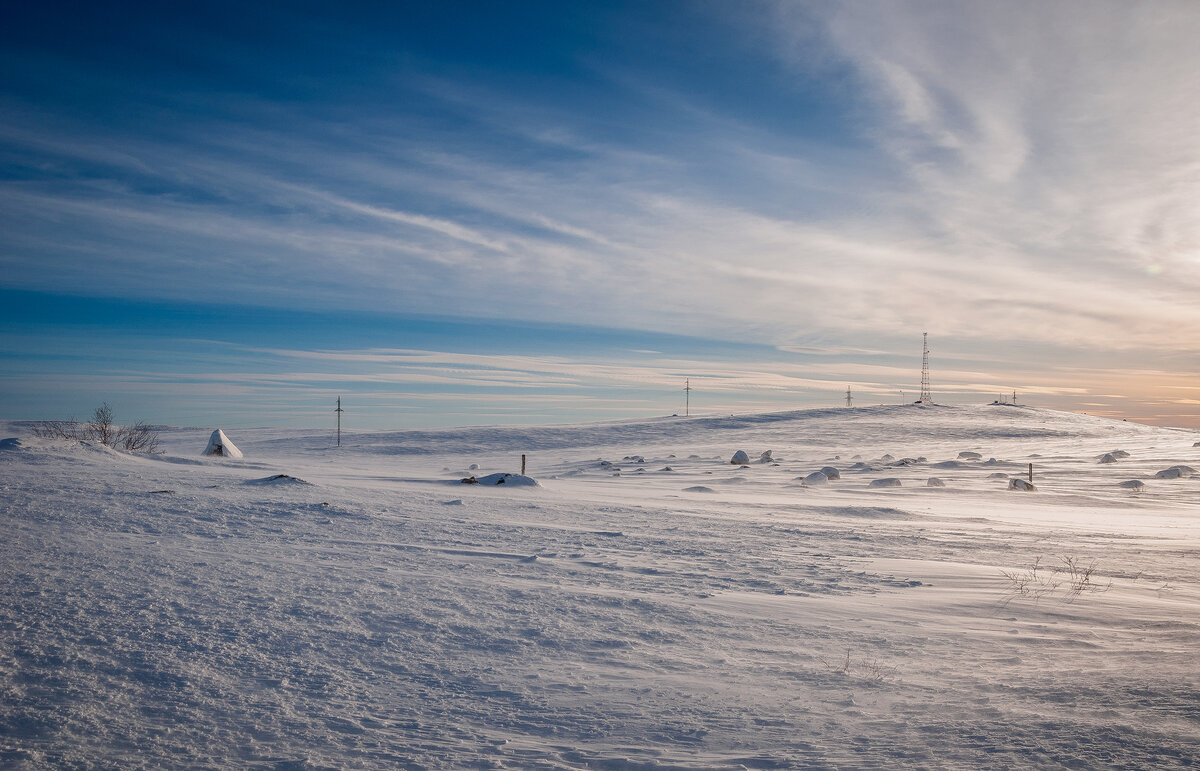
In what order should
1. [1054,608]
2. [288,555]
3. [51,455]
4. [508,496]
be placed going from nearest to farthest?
[1054,608] → [288,555] → [51,455] → [508,496]

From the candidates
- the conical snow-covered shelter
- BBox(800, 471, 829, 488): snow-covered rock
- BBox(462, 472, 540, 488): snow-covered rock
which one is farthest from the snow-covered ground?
the conical snow-covered shelter

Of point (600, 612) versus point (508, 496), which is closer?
point (600, 612)

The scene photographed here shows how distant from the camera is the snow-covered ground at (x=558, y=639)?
362cm

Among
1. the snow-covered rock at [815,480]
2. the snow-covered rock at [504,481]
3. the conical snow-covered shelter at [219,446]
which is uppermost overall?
the conical snow-covered shelter at [219,446]

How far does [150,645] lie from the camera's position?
15.3 ft

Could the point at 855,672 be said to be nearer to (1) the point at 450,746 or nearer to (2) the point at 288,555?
(1) the point at 450,746

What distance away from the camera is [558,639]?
17.1 ft

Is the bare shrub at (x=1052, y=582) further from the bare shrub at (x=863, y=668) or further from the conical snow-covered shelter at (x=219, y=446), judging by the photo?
the conical snow-covered shelter at (x=219, y=446)

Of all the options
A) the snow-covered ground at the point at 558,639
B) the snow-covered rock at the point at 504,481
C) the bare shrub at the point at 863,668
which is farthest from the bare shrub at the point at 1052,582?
the snow-covered rock at the point at 504,481

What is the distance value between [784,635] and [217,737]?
408 centimetres

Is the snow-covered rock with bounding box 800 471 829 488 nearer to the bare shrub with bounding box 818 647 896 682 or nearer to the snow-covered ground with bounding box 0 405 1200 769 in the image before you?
the snow-covered ground with bounding box 0 405 1200 769

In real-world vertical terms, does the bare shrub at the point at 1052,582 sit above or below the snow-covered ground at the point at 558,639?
below

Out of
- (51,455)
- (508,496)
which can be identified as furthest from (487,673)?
(51,455)

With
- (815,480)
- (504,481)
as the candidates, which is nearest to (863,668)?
(504,481)
